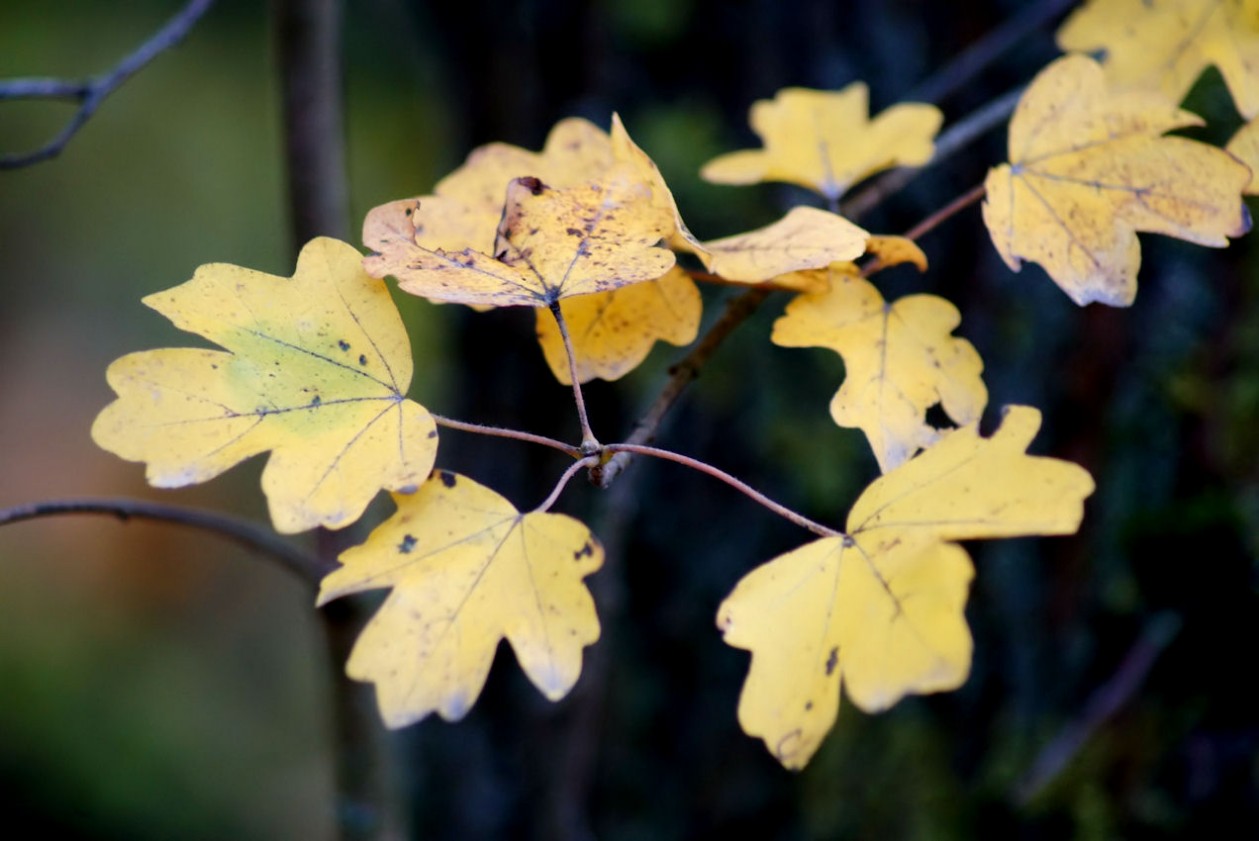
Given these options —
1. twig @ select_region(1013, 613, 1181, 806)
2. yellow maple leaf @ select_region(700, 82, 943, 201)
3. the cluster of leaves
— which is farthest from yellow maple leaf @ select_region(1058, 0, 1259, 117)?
twig @ select_region(1013, 613, 1181, 806)

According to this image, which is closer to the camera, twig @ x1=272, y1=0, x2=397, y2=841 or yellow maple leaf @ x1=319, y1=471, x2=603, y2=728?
yellow maple leaf @ x1=319, y1=471, x2=603, y2=728

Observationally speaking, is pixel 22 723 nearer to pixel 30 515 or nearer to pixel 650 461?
pixel 650 461

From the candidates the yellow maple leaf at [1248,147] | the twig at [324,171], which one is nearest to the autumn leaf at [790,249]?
the yellow maple leaf at [1248,147]

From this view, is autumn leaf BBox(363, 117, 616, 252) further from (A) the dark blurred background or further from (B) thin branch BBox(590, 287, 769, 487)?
(A) the dark blurred background

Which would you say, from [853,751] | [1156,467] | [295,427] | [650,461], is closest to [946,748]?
[853,751]

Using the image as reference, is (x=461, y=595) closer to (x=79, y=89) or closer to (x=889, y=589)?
(x=889, y=589)

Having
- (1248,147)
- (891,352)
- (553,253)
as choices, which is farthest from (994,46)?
(553,253)

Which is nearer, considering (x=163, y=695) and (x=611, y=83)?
(x=611, y=83)
